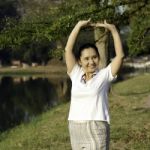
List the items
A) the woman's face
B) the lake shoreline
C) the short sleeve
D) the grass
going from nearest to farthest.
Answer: the woman's face → the short sleeve → the grass → the lake shoreline

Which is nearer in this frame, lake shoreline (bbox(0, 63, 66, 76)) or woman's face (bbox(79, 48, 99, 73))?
woman's face (bbox(79, 48, 99, 73))

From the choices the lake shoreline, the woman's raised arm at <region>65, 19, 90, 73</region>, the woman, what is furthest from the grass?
the lake shoreline

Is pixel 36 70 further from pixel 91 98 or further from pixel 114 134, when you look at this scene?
pixel 91 98

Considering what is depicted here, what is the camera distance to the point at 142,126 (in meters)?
12.0

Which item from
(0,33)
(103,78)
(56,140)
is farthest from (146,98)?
(103,78)

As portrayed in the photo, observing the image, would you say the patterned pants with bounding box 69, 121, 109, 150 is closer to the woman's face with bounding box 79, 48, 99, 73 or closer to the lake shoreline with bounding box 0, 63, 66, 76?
the woman's face with bounding box 79, 48, 99, 73

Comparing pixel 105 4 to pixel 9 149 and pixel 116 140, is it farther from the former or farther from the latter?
pixel 9 149

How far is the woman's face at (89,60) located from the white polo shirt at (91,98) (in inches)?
3.1

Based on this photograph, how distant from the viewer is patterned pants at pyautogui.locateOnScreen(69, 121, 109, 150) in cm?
482

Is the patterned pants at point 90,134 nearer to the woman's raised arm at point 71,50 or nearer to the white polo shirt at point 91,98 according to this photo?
the white polo shirt at point 91,98

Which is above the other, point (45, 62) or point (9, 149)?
point (9, 149)

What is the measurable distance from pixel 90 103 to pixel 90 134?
0.28 meters

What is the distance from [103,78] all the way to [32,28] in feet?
12.7

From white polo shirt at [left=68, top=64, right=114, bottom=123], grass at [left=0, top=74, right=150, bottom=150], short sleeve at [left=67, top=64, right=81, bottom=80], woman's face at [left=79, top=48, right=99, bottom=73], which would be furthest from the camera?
grass at [left=0, top=74, right=150, bottom=150]
